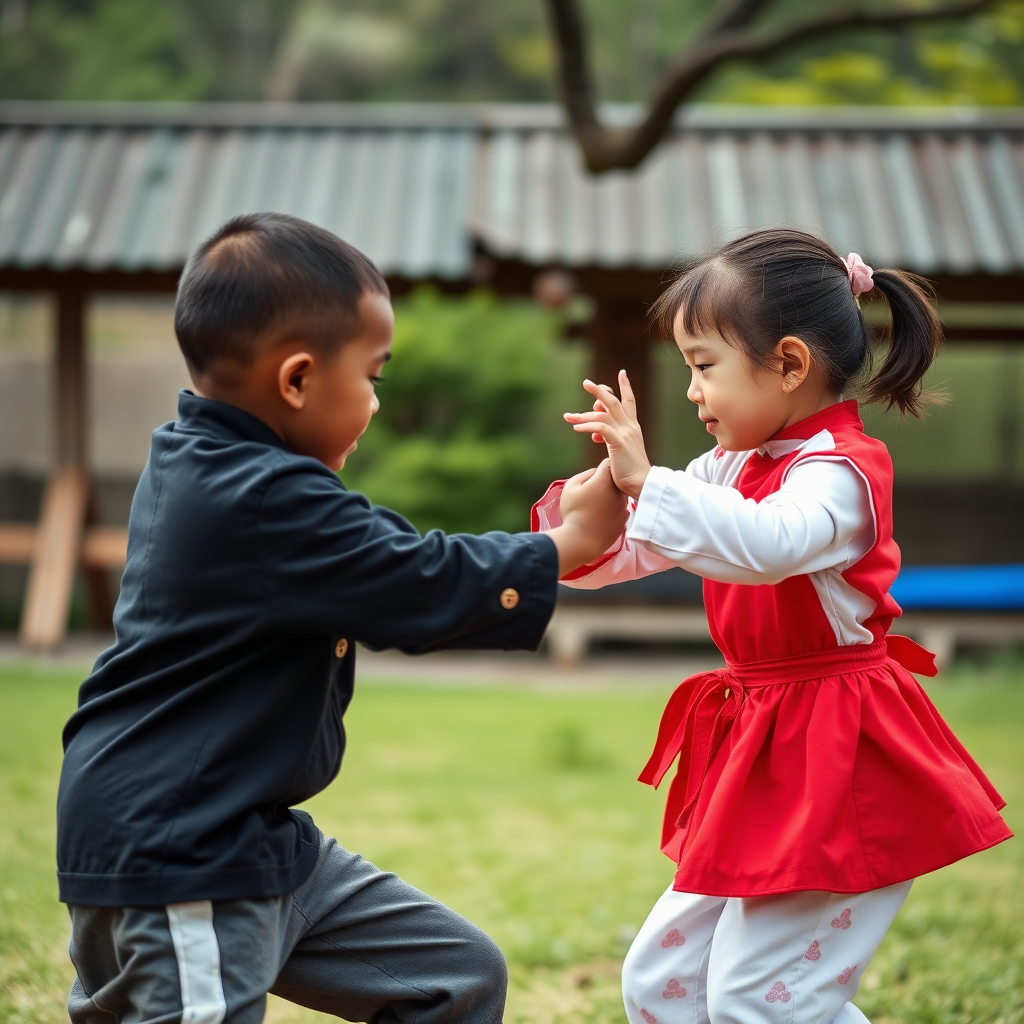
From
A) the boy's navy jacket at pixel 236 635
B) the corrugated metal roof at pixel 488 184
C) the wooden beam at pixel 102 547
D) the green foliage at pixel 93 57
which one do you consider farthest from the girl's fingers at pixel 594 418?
the green foliage at pixel 93 57

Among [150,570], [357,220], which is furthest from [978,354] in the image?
[150,570]

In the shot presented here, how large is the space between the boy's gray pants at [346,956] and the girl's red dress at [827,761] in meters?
0.35

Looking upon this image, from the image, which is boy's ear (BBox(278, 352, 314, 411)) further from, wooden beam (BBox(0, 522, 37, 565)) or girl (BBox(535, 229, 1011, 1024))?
wooden beam (BBox(0, 522, 37, 565))

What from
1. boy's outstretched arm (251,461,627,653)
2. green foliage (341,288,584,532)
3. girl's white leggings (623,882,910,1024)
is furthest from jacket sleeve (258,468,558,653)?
green foliage (341,288,584,532)

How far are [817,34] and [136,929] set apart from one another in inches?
171

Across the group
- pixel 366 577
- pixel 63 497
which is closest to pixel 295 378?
pixel 366 577

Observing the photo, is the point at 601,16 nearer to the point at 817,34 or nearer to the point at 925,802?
the point at 817,34

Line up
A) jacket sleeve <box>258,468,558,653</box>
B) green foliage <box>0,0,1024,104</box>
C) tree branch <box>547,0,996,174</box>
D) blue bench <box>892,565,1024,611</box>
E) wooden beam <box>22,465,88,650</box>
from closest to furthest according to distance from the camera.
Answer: jacket sleeve <box>258,468,558,653</box>
tree branch <box>547,0,996,174</box>
blue bench <box>892,565,1024,611</box>
wooden beam <box>22,465,88,650</box>
green foliage <box>0,0,1024,104</box>

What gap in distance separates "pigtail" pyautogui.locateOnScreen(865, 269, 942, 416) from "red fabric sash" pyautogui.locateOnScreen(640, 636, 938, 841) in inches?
14.9

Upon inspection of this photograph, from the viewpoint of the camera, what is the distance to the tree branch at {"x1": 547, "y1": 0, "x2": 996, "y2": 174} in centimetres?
472

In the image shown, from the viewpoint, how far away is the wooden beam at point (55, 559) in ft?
25.8

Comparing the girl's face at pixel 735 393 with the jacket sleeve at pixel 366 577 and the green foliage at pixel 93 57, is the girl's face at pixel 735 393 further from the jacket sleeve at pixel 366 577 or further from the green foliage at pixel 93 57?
the green foliage at pixel 93 57

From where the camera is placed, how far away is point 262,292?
1632mm

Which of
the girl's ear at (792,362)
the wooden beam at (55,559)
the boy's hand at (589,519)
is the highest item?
the girl's ear at (792,362)
